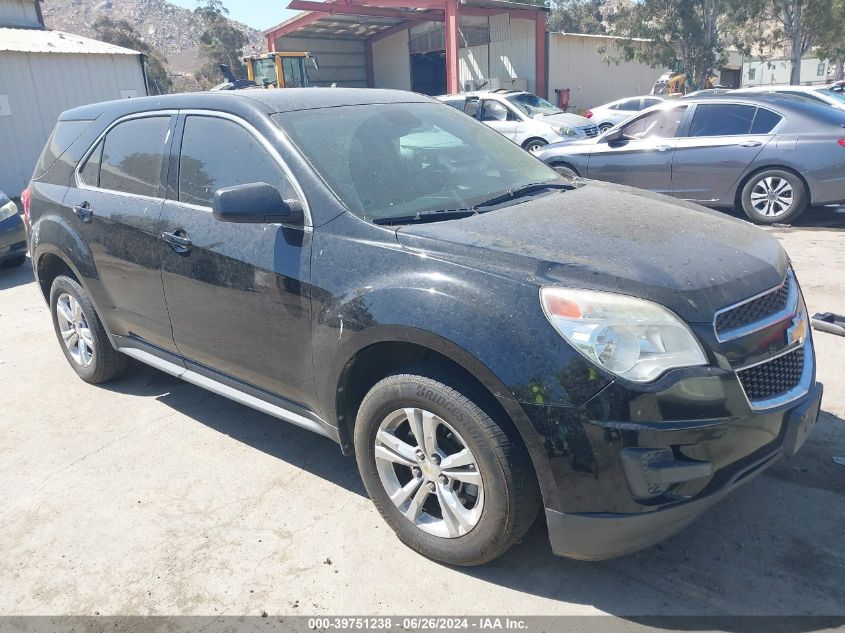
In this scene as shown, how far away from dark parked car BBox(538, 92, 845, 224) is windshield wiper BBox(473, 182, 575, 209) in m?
5.57

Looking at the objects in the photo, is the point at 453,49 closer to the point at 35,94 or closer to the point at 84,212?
the point at 35,94

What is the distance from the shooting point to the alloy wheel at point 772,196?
817cm

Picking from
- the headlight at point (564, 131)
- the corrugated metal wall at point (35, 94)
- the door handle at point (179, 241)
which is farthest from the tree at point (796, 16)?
the door handle at point (179, 241)

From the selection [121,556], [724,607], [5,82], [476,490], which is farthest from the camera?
[5,82]

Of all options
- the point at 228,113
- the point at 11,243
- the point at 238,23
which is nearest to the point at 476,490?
the point at 228,113

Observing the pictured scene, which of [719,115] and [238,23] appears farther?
[238,23]

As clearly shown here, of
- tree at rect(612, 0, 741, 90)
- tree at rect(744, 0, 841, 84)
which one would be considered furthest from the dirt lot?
tree at rect(744, 0, 841, 84)

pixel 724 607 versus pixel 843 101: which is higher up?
pixel 843 101

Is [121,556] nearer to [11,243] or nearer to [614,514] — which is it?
[614,514]

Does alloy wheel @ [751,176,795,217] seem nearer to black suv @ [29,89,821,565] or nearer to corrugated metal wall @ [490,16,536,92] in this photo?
black suv @ [29,89,821,565]

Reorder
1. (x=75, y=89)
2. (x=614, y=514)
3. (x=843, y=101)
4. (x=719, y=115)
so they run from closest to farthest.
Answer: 1. (x=614, y=514)
2. (x=719, y=115)
3. (x=843, y=101)
4. (x=75, y=89)

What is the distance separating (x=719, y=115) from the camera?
856 centimetres

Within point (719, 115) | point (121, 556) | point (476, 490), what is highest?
point (719, 115)

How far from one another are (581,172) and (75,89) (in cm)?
1288
